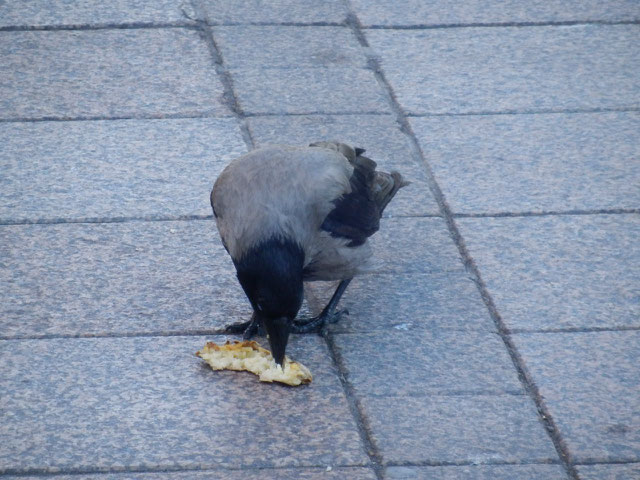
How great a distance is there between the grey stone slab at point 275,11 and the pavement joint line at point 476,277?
220mm

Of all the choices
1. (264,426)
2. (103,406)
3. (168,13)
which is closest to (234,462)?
(264,426)

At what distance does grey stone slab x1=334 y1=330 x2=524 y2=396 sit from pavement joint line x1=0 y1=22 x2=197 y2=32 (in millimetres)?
3770

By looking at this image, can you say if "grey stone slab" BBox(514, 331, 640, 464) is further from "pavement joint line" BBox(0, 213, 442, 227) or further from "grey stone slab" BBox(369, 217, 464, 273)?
"pavement joint line" BBox(0, 213, 442, 227)

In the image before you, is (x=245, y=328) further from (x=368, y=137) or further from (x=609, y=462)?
(x=368, y=137)

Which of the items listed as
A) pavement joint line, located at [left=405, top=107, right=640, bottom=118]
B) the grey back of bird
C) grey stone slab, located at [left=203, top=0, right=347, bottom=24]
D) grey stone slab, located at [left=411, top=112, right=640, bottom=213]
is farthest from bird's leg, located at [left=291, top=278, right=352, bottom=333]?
grey stone slab, located at [left=203, top=0, right=347, bottom=24]

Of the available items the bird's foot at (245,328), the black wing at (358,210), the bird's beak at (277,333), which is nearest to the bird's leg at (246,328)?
the bird's foot at (245,328)

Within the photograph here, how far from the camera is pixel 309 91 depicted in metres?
6.99

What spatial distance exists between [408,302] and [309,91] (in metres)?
2.32

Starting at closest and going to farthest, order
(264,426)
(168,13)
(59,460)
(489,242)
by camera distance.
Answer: (59,460) → (264,426) → (489,242) → (168,13)

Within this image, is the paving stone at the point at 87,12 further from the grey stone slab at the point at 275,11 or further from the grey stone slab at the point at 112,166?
the grey stone slab at the point at 112,166

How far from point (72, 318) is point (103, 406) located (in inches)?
26.6

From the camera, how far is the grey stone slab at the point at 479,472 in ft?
12.9

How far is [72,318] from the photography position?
4.79 meters

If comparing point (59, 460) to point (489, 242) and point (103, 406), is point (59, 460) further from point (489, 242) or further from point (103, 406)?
point (489, 242)
